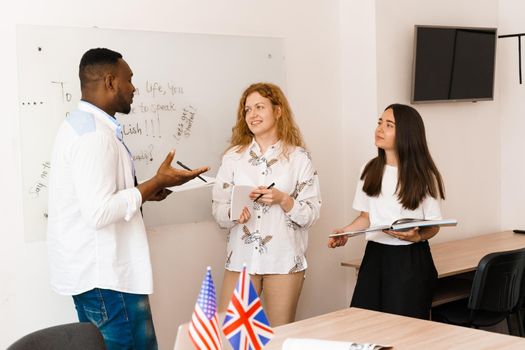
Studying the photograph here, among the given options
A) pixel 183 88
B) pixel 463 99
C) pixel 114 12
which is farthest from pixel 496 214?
pixel 114 12

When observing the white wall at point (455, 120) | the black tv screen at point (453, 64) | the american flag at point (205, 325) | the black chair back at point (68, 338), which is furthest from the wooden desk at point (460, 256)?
the american flag at point (205, 325)

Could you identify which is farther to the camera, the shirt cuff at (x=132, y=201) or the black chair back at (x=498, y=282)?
the black chair back at (x=498, y=282)

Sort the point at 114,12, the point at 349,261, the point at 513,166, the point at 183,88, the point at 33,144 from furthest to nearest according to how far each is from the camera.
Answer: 1. the point at 513,166
2. the point at 349,261
3. the point at 183,88
4. the point at 114,12
5. the point at 33,144

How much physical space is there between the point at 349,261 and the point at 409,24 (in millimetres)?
1626

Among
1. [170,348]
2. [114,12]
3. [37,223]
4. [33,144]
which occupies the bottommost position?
[170,348]

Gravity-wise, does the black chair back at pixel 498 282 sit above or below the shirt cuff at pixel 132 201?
below

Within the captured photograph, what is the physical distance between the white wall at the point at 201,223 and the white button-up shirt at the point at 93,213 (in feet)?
1.01

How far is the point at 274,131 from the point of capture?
395 centimetres

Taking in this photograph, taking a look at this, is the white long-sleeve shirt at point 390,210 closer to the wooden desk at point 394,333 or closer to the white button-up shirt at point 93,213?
the wooden desk at point 394,333

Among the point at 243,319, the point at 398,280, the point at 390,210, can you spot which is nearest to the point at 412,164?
the point at 390,210

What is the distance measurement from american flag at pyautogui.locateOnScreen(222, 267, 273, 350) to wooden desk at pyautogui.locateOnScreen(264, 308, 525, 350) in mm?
443

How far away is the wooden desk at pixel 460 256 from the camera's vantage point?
4.36 metres

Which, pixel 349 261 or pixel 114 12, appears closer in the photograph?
pixel 114 12

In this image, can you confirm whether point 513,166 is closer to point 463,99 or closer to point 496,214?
point 496,214
